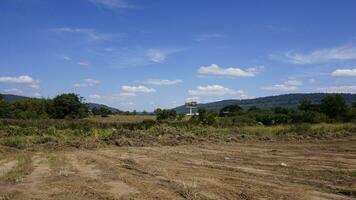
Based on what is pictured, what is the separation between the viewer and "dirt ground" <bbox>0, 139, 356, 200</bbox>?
1178cm

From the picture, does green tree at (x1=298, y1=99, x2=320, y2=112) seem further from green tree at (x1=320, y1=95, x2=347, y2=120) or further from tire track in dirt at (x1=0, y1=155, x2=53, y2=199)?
tire track in dirt at (x1=0, y1=155, x2=53, y2=199)

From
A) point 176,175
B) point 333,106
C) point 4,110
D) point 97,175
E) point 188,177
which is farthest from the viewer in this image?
point 4,110

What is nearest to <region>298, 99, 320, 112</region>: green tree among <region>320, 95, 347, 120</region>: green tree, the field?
<region>320, 95, 347, 120</region>: green tree

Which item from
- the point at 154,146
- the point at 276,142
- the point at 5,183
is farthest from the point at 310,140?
the point at 5,183

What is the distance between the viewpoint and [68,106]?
81562mm

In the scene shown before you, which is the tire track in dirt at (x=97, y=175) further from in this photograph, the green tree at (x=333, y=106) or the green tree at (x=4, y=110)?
the green tree at (x=4, y=110)

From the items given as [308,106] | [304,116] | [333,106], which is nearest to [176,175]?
[304,116]

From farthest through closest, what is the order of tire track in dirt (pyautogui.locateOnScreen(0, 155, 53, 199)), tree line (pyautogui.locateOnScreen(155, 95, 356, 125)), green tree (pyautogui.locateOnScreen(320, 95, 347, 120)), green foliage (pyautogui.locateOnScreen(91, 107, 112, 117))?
green foliage (pyautogui.locateOnScreen(91, 107, 112, 117)), green tree (pyautogui.locateOnScreen(320, 95, 347, 120)), tree line (pyautogui.locateOnScreen(155, 95, 356, 125)), tire track in dirt (pyautogui.locateOnScreen(0, 155, 53, 199))

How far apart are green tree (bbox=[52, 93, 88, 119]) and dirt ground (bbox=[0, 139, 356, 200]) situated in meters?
60.7

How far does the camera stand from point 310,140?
30.9 meters

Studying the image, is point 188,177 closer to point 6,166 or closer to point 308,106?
point 6,166

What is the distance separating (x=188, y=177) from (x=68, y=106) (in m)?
69.6

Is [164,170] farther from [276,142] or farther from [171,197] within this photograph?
[276,142]

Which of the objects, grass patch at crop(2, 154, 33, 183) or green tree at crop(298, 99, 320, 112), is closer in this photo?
grass patch at crop(2, 154, 33, 183)
